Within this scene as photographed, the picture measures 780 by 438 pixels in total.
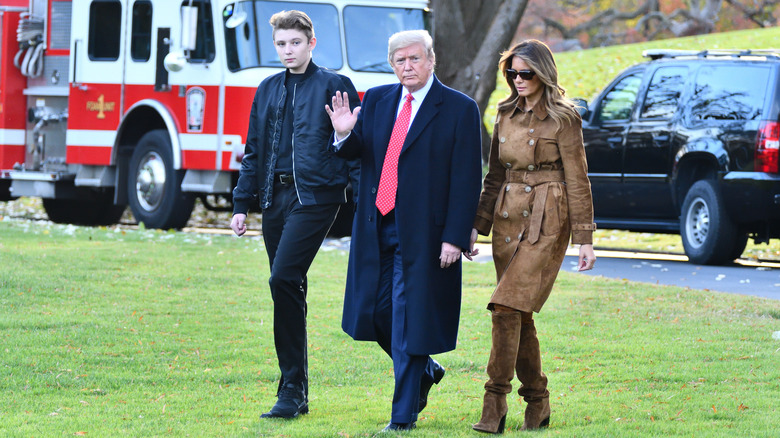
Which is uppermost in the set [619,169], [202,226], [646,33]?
[646,33]

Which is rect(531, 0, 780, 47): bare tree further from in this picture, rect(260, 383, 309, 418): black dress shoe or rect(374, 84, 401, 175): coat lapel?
rect(260, 383, 309, 418): black dress shoe

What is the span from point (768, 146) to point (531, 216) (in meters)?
7.11

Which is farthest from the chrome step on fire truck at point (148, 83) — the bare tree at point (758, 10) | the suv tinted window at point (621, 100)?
the bare tree at point (758, 10)

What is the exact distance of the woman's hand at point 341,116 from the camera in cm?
596

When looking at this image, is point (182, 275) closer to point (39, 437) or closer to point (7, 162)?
point (39, 437)

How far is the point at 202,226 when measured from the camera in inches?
752

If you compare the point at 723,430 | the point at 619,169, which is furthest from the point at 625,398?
the point at 619,169

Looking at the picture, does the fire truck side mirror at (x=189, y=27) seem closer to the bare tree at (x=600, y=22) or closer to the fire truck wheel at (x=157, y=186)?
the fire truck wheel at (x=157, y=186)

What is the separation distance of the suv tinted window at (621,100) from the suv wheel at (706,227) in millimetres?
1294

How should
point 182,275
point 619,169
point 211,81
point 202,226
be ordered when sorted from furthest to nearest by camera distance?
point 202,226 → point 211,81 → point 619,169 → point 182,275

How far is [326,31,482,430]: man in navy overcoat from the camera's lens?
590 cm

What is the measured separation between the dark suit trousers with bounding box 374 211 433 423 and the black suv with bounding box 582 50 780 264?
710 centimetres

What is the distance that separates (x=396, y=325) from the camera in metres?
5.97

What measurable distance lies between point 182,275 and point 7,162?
7197 mm
